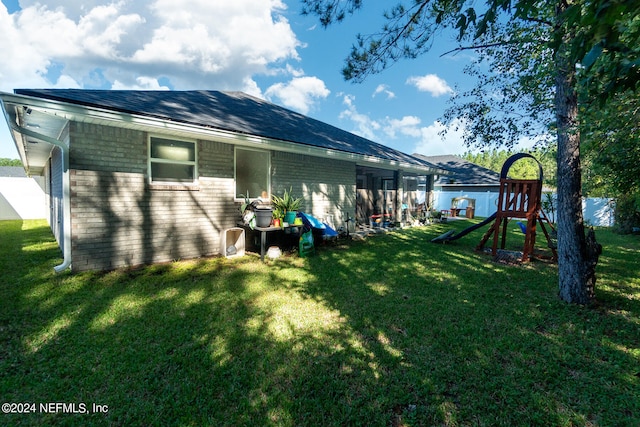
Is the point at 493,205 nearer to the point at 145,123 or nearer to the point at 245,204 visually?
the point at 245,204

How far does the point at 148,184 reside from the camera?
5672 millimetres

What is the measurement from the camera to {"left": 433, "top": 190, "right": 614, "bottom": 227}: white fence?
1569cm

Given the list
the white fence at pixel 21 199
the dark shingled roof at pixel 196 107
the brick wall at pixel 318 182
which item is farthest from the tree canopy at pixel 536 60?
the white fence at pixel 21 199

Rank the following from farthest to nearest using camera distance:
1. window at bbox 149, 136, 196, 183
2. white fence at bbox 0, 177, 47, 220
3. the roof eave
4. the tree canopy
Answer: white fence at bbox 0, 177, 47, 220 < window at bbox 149, 136, 196, 183 < the roof eave < the tree canopy

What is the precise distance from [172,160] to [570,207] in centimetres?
722

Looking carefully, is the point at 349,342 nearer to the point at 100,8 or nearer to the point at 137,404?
the point at 137,404

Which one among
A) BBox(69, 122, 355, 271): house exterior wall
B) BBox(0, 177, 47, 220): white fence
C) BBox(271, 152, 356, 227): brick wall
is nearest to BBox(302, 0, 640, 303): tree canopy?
BBox(271, 152, 356, 227): brick wall

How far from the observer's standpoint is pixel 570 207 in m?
4.16

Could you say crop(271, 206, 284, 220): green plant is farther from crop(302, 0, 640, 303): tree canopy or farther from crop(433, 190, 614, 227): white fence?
crop(433, 190, 614, 227): white fence

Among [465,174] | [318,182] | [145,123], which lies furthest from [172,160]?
[465,174]

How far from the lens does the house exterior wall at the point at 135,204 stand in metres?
4.99

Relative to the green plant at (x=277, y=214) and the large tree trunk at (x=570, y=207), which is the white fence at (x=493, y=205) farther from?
the green plant at (x=277, y=214)

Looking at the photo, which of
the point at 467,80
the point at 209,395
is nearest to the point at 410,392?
the point at 209,395

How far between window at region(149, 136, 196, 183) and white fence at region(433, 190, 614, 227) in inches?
552
